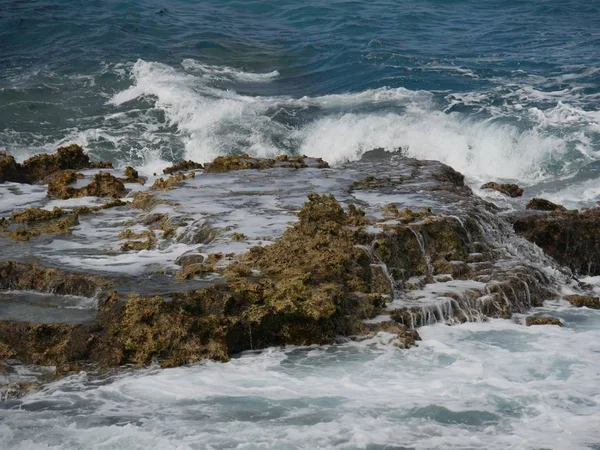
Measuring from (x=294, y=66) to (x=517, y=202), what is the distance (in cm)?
1094

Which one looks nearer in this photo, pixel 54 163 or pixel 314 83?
pixel 54 163

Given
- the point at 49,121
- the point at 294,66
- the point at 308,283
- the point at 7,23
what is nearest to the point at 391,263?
the point at 308,283

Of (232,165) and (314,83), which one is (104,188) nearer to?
(232,165)

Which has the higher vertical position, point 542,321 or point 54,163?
point 54,163

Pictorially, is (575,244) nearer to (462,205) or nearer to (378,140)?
(462,205)

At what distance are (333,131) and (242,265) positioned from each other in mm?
9721

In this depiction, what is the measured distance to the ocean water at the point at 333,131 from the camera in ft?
18.4

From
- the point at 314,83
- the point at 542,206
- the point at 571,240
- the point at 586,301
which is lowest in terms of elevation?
the point at 586,301

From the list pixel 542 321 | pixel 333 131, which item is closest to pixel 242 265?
pixel 542 321

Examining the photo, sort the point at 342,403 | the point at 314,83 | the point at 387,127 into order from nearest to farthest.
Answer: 1. the point at 342,403
2. the point at 387,127
3. the point at 314,83

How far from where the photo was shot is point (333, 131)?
16984 mm

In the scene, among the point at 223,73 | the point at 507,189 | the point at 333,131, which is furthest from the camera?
the point at 223,73

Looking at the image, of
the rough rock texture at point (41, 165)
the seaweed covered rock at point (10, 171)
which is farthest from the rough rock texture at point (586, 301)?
the seaweed covered rock at point (10, 171)

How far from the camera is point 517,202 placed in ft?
41.3
